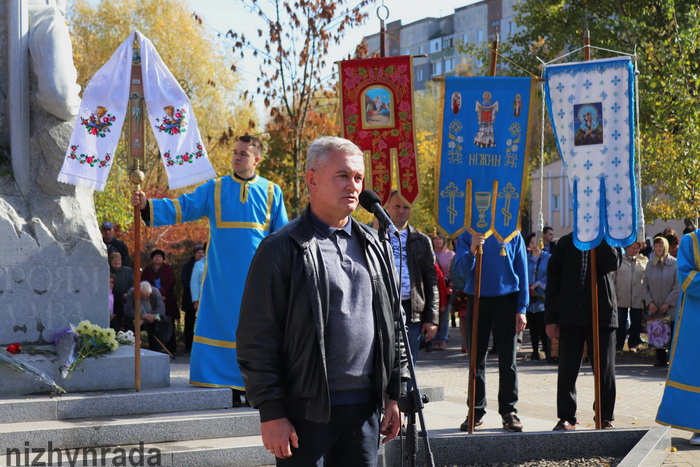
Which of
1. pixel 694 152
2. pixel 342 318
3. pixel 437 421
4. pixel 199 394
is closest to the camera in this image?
pixel 342 318

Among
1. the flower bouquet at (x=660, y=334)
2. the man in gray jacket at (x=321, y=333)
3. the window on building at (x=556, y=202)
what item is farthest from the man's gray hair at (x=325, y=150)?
the window on building at (x=556, y=202)

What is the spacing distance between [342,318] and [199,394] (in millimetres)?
3845

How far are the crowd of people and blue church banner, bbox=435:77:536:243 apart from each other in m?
0.22

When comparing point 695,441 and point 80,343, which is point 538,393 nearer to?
point 695,441

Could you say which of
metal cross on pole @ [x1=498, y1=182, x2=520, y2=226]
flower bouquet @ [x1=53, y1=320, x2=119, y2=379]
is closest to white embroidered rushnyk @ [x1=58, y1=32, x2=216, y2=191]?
flower bouquet @ [x1=53, y1=320, x2=119, y2=379]

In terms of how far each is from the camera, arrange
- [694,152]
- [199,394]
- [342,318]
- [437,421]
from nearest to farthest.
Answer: [342,318], [199,394], [437,421], [694,152]

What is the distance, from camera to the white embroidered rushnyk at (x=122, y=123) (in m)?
7.30

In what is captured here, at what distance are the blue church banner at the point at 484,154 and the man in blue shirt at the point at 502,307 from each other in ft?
0.60

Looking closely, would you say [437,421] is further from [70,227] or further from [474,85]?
[70,227]

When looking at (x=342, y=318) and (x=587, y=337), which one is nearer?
(x=342, y=318)

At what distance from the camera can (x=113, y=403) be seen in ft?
22.6

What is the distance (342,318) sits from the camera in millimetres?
3738

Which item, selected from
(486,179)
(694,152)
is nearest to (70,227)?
(486,179)

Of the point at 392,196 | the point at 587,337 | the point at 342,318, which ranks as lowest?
the point at 587,337
